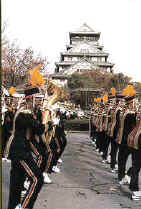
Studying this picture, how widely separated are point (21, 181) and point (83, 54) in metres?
68.7

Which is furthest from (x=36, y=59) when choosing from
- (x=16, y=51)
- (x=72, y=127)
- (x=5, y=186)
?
(x=5, y=186)

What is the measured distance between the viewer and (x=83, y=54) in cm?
7231

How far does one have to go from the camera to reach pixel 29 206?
4.55m

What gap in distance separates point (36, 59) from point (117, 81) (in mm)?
14760

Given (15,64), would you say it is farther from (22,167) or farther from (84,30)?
(84,30)

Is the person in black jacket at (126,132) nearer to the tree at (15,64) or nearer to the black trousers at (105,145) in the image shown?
the black trousers at (105,145)

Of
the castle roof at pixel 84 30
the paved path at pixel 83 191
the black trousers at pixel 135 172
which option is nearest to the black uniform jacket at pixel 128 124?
the black trousers at pixel 135 172

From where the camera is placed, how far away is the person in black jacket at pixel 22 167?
4.55 metres

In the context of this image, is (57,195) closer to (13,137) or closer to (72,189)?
(72,189)

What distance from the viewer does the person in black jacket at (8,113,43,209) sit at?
14.9ft

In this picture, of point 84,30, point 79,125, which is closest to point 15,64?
point 79,125

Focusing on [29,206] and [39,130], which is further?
[39,130]

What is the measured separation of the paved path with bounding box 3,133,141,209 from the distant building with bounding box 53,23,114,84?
178 ft

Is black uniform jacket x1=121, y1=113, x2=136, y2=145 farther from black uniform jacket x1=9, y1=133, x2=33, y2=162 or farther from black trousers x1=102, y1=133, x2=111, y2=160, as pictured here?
black trousers x1=102, y1=133, x2=111, y2=160
